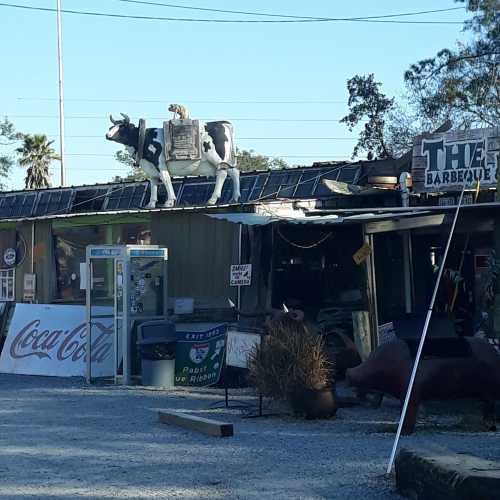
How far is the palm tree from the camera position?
143ft

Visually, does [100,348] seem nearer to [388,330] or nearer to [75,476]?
[388,330]

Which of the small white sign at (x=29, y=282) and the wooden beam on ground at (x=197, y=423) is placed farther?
the small white sign at (x=29, y=282)

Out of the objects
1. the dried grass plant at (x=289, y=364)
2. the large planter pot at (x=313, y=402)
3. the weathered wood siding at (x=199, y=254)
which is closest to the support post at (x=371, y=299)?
the dried grass plant at (x=289, y=364)

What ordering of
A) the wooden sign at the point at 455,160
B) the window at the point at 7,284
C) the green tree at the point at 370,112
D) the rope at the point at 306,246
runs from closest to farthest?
the wooden sign at the point at 455,160 < the rope at the point at 306,246 < the window at the point at 7,284 < the green tree at the point at 370,112

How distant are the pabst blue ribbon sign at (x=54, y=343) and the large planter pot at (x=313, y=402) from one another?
609 cm

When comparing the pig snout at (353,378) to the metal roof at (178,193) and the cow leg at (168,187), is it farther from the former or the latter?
the cow leg at (168,187)

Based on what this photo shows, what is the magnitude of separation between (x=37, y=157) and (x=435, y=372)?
35865 mm

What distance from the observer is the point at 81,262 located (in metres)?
20.7

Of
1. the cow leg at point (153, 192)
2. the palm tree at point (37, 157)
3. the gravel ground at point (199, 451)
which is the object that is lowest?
the gravel ground at point (199, 451)

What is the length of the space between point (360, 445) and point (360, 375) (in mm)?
1192

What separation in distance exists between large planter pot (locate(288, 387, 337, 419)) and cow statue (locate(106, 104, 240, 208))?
23.2 feet

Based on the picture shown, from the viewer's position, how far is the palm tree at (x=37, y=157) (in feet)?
143

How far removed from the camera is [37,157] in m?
44.0

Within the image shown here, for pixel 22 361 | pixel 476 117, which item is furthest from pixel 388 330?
pixel 476 117
